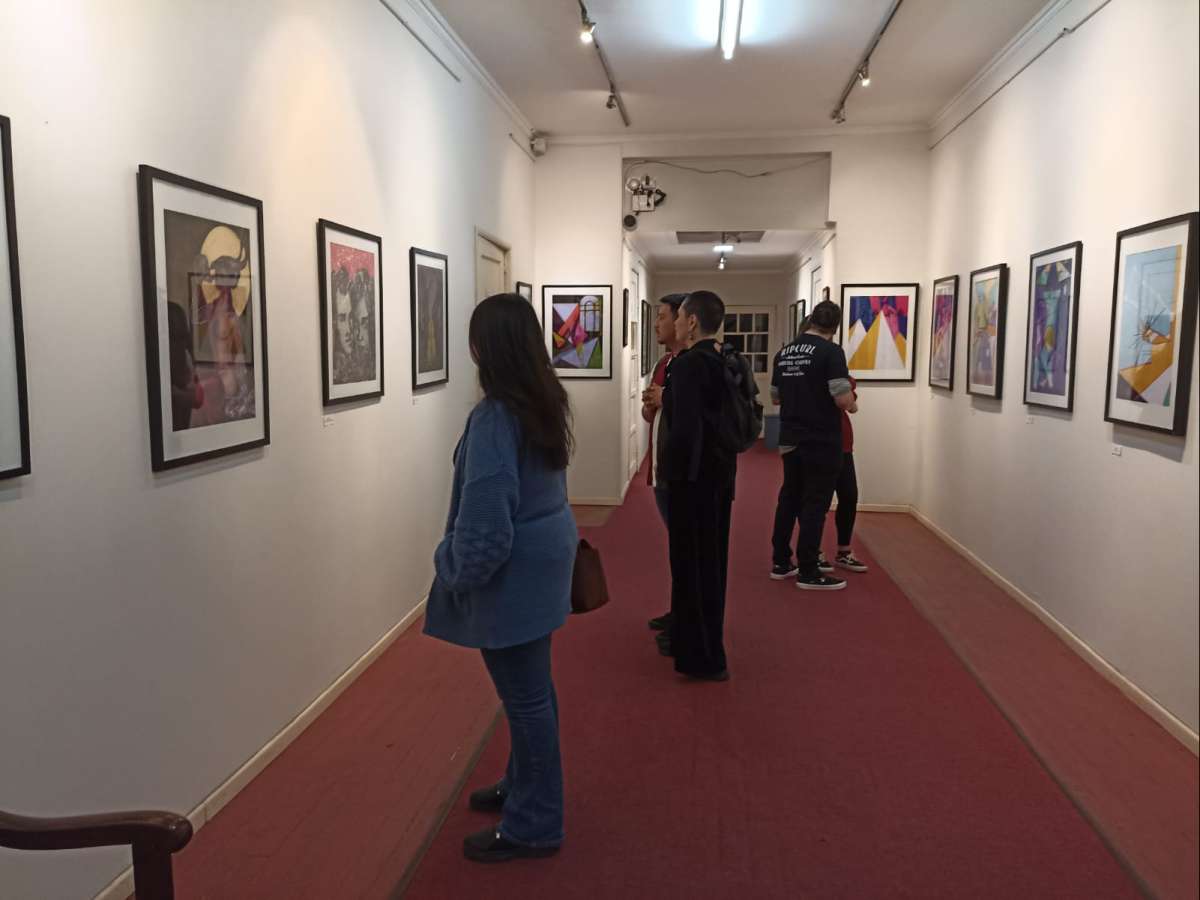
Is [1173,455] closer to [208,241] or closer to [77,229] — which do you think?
[77,229]

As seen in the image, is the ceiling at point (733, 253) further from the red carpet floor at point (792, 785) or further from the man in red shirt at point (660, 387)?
the red carpet floor at point (792, 785)

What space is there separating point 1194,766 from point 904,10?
5004mm

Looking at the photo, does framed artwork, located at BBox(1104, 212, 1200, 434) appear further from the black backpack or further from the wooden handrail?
the black backpack

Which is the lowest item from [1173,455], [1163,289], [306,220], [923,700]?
[923,700]

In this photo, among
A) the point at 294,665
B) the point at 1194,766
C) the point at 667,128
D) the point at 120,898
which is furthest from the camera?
the point at 667,128

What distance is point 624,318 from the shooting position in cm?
830

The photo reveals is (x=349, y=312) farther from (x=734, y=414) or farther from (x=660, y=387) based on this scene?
(x=734, y=414)

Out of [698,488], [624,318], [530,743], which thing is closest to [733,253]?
[624,318]

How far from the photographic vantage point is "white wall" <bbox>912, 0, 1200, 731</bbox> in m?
0.85

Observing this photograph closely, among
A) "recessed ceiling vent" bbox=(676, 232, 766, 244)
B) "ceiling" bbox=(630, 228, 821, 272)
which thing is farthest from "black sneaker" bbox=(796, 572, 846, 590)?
"recessed ceiling vent" bbox=(676, 232, 766, 244)

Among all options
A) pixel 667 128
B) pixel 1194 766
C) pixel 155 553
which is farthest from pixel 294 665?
pixel 667 128

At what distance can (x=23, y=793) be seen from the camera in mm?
1963

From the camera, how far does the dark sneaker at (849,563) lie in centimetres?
572

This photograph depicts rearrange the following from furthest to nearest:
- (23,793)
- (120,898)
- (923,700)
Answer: (923,700) → (120,898) → (23,793)
